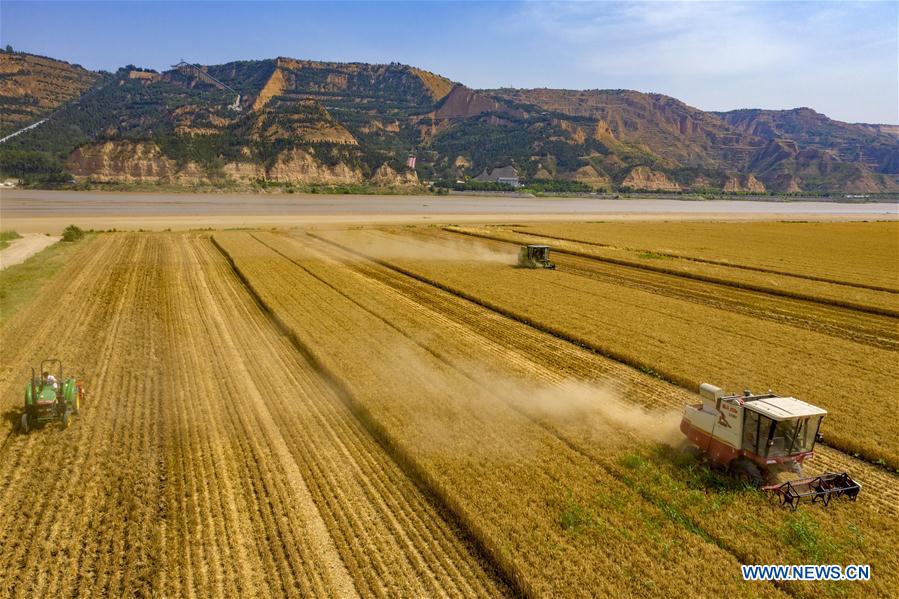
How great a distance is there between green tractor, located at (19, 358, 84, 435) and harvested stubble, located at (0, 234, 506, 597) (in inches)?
15.4

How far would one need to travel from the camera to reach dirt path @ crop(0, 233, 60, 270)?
45169 millimetres

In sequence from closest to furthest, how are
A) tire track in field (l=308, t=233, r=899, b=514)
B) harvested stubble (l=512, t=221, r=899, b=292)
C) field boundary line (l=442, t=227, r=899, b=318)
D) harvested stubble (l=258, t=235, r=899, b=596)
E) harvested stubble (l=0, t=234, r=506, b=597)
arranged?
1. harvested stubble (l=0, t=234, r=506, b=597)
2. harvested stubble (l=258, t=235, r=899, b=596)
3. tire track in field (l=308, t=233, r=899, b=514)
4. field boundary line (l=442, t=227, r=899, b=318)
5. harvested stubble (l=512, t=221, r=899, b=292)

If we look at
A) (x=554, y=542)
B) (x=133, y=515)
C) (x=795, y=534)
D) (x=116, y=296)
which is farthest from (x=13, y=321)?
(x=795, y=534)

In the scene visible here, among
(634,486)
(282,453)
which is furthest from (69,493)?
(634,486)

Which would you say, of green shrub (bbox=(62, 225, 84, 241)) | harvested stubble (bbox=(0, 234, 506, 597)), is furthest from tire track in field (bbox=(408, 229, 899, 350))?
green shrub (bbox=(62, 225, 84, 241))

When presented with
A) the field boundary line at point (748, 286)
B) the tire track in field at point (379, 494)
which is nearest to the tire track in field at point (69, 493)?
the tire track in field at point (379, 494)

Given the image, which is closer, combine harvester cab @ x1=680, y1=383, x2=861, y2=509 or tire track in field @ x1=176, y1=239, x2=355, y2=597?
tire track in field @ x1=176, y1=239, x2=355, y2=597

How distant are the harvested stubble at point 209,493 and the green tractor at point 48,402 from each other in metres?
0.39

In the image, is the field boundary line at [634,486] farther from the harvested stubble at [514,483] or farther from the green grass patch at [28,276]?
the green grass patch at [28,276]

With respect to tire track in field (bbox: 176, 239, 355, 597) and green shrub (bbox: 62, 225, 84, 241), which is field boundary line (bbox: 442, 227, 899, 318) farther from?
green shrub (bbox: 62, 225, 84, 241)

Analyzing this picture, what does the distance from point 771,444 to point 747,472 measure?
88 centimetres

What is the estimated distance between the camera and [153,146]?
196 meters

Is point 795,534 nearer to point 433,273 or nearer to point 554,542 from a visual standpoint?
point 554,542

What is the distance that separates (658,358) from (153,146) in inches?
8470
